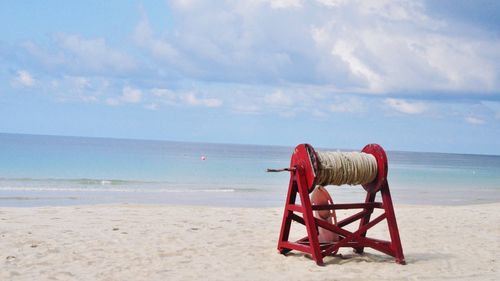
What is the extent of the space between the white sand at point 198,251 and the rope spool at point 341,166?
112 cm

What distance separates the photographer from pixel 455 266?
855 cm

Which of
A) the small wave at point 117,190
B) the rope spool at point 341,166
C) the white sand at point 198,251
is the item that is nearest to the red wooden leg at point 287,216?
the white sand at point 198,251

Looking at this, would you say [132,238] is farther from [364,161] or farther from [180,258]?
[364,161]

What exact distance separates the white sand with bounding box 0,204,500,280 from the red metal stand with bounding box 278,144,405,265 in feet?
0.61

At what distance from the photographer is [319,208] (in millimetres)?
8484

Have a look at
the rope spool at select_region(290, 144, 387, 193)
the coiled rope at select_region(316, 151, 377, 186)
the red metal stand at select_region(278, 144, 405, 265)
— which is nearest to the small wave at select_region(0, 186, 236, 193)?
the red metal stand at select_region(278, 144, 405, 265)

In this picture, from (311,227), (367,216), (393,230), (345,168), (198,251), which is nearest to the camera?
(311,227)

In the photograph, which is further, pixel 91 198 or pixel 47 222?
pixel 91 198

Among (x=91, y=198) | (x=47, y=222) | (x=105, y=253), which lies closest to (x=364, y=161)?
(x=105, y=253)

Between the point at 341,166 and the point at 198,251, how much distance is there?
2482mm

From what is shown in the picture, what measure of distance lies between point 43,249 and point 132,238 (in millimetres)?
1686

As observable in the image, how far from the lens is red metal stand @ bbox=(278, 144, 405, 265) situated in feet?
27.4

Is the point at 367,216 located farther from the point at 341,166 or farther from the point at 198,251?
the point at 198,251

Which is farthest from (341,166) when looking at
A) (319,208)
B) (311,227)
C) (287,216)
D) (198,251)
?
(198,251)
